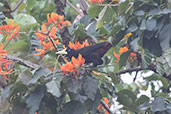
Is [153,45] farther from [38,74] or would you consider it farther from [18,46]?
[18,46]

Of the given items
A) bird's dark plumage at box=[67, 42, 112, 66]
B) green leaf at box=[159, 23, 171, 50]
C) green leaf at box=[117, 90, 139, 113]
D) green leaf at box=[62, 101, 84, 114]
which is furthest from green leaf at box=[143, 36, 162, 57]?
green leaf at box=[62, 101, 84, 114]

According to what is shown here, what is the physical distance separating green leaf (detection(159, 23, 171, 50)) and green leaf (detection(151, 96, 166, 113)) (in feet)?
1.29

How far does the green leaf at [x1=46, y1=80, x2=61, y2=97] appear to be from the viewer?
1.71m

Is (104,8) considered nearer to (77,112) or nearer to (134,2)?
(134,2)

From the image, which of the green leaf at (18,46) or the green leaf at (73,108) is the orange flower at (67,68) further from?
the green leaf at (18,46)

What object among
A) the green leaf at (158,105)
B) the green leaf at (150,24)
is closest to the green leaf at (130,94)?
the green leaf at (158,105)

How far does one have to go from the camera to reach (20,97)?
1974 millimetres

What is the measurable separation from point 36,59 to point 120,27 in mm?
720

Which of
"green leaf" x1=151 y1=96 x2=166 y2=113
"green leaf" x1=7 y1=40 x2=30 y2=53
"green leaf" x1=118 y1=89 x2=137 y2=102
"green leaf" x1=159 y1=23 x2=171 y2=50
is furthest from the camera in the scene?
"green leaf" x1=7 y1=40 x2=30 y2=53

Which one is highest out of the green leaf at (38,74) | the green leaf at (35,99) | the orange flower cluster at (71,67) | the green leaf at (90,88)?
the green leaf at (38,74)

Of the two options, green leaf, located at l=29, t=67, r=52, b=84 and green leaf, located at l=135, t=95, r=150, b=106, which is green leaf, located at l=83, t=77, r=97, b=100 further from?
green leaf, located at l=135, t=95, r=150, b=106

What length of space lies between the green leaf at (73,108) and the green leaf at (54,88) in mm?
230

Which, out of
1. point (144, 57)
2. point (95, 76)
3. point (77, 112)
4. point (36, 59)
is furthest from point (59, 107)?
point (144, 57)

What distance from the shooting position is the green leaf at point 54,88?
171 centimetres
